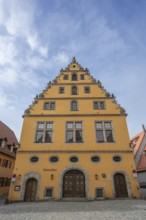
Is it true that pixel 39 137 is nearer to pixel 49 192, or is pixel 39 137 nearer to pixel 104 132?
pixel 49 192

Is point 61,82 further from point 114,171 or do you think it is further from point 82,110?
point 114,171

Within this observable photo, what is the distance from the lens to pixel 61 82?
2158 centimetres

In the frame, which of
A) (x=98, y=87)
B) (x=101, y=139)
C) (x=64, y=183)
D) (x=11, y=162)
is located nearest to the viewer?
(x=64, y=183)

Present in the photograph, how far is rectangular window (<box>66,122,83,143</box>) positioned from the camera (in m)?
17.1

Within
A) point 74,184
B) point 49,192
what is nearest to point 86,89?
point 74,184

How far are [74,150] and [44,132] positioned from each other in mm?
4097

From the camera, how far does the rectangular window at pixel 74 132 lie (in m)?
17.1

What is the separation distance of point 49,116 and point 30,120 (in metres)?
2.33

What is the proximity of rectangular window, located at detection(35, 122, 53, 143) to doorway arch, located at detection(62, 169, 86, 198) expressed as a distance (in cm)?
421

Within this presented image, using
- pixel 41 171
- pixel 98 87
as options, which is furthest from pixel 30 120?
pixel 98 87

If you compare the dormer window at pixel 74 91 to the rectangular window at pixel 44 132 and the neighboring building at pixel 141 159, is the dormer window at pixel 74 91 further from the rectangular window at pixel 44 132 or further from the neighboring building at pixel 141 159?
the neighboring building at pixel 141 159

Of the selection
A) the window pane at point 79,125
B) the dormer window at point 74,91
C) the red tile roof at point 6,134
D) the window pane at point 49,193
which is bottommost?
the window pane at point 49,193

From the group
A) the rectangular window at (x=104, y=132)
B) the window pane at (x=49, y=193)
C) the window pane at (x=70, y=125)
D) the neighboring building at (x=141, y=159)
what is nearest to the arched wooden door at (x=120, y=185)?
the rectangular window at (x=104, y=132)

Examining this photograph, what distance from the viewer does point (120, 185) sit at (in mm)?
14969
